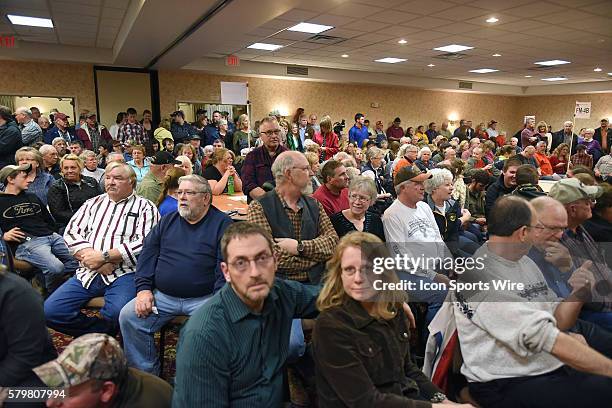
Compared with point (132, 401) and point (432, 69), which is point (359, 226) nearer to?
point (132, 401)

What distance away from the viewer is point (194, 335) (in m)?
1.30

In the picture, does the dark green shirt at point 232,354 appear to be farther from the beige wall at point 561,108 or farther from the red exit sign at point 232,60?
the beige wall at point 561,108

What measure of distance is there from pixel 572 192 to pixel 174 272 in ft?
7.55

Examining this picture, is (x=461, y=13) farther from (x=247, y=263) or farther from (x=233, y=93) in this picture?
(x=247, y=263)

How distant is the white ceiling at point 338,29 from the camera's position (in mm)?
5520

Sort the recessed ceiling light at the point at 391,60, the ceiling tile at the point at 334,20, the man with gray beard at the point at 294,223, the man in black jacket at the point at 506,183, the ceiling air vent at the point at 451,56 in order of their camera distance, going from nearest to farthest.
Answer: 1. the man with gray beard at the point at 294,223
2. the man in black jacket at the point at 506,183
3. the ceiling tile at the point at 334,20
4. the ceiling air vent at the point at 451,56
5. the recessed ceiling light at the point at 391,60

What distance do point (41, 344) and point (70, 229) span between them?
137 cm

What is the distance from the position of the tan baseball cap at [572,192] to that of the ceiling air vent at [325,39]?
6.22m

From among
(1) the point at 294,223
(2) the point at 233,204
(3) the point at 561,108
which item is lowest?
(2) the point at 233,204

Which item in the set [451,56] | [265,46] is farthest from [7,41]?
[451,56]

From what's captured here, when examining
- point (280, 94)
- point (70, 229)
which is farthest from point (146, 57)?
point (70, 229)

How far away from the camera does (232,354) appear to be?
135cm

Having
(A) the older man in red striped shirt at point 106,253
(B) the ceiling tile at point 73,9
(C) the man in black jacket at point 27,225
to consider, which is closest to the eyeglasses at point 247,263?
(A) the older man in red striped shirt at point 106,253

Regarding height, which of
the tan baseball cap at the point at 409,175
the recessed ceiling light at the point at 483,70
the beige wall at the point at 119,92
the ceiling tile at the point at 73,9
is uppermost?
the recessed ceiling light at the point at 483,70
